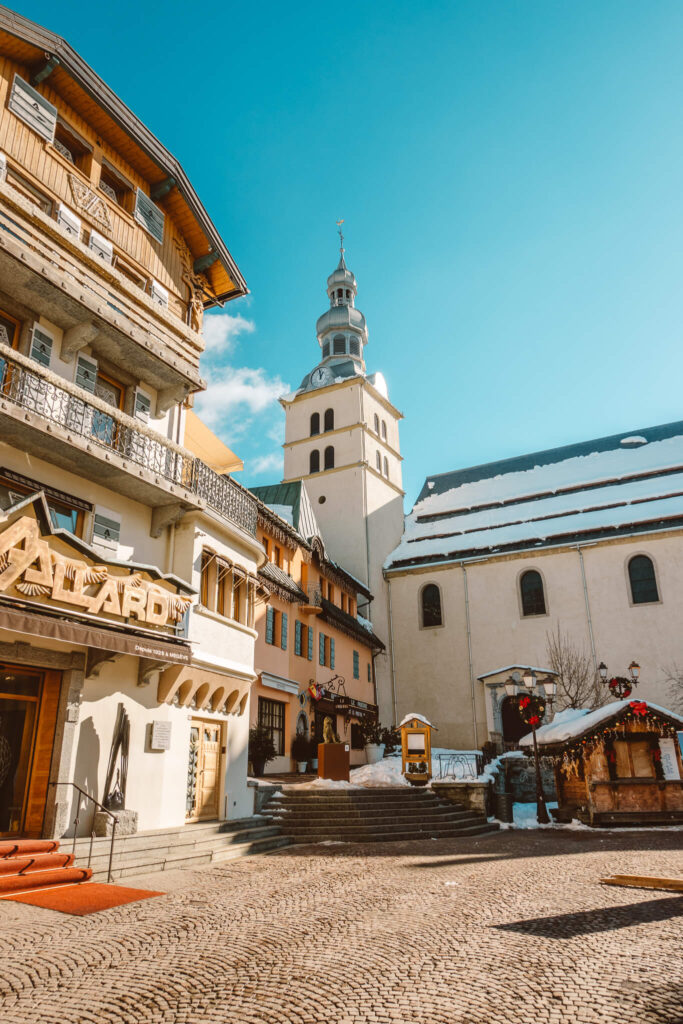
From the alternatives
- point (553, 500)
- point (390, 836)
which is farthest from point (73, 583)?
point (553, 500)

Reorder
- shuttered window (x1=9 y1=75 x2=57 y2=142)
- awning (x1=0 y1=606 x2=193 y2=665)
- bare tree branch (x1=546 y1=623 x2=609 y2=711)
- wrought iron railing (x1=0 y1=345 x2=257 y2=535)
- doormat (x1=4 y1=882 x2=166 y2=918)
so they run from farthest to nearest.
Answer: bare tree branch (x1=546 y1=623 x2=609 y2=711) < shuttered window (x1=9 y1=75 x2=57 y2=142) < wrought iron railing (x1=0 y1=345 x2=257 y2=535) < awning (x1=0 y1=606 x2=193 y2=665) < doormat (x1=4 y1=882 x2=166 y2=918)

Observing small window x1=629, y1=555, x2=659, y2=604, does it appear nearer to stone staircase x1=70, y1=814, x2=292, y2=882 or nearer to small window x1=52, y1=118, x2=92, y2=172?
stone staircase x1=70, y1=814, x2=292, y2=882

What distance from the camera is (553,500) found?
137ft

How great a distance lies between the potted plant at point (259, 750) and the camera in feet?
68.9

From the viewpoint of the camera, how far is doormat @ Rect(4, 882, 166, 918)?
322 inches

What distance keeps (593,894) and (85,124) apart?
17053mm

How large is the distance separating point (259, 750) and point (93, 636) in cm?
1175

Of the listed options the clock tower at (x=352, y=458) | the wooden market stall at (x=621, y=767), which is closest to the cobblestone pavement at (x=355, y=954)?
the wooden market stall at (x=621, y=767)

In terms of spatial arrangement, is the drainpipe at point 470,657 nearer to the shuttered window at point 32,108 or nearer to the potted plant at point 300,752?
the potted plant at point 300,752

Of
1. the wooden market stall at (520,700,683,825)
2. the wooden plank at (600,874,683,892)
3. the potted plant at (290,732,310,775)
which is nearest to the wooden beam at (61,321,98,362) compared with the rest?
the wooden plank at (600,874,683,892)

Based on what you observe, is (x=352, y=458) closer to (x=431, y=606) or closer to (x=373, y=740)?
(x=431, y=606)

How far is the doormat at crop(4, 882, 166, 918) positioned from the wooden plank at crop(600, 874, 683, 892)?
6319mm

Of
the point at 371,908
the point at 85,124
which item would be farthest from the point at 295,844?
the point at 85,124

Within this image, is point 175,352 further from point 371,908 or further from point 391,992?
point 391,992
